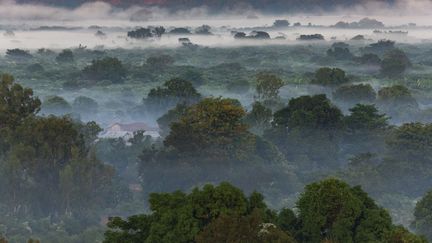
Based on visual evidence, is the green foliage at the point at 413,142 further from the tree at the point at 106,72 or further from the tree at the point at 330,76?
the tree at the point at 106,72

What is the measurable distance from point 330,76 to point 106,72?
6857 centimetres

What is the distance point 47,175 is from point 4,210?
5.20m

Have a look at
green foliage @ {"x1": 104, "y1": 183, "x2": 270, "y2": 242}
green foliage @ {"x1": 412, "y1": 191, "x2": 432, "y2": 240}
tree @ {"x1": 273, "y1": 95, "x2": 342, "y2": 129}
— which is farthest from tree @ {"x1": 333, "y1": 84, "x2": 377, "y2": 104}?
green foliage @ {"x1": 104, "y1": 183, "x2": 270, "y2": 242}

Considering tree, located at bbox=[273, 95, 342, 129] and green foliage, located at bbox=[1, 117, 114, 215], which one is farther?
tree, located at bbox=[273, 95, 342, 129]

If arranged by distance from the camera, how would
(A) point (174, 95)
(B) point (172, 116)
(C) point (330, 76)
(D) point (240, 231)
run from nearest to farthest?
(D) point (240, 231), (B) point (172, 116), (A) point (174, 95), (C) point (330, 76)

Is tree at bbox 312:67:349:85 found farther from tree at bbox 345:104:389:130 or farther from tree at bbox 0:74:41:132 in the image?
tree at bbox 0:74:41:132

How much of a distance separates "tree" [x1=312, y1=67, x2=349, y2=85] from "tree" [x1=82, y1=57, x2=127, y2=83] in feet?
214

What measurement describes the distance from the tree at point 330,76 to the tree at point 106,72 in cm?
6535

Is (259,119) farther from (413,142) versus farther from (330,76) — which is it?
(330,76)

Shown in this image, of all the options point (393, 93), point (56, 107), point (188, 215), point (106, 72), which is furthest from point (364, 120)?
point (106, 72)

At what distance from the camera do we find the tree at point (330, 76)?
13338cm

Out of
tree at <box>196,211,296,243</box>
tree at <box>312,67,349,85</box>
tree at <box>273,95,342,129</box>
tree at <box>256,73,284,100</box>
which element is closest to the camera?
tree at <box>196,211,296,243</box>

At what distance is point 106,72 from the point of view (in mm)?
183375

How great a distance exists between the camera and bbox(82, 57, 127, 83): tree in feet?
600
